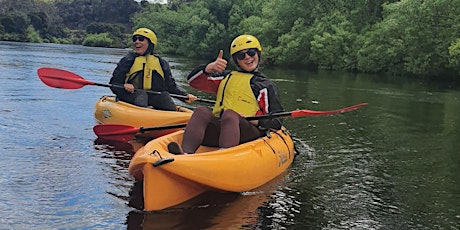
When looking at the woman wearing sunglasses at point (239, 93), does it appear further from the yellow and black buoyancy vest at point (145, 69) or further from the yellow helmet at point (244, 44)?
the yellow and black buoyancy vest at point (145, 69)

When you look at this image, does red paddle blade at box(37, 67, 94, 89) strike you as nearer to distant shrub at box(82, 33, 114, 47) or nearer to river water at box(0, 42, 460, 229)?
river water at box(0, 42, 460, 229)

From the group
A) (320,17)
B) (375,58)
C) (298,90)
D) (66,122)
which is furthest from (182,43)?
(66,122)

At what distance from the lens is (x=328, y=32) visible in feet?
113

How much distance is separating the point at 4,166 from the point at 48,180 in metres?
0.71

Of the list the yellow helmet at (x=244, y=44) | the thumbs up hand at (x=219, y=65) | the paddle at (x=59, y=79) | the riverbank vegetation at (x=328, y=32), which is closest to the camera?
the thumbs up hand at (x=219, y=65)

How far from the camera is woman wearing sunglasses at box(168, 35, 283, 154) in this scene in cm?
516

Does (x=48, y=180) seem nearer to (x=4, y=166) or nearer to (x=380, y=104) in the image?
(x=4, y=166)

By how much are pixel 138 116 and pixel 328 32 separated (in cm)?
2860

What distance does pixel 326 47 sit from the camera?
32531mm

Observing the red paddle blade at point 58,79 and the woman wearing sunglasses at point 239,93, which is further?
the red paddle blade at point 58,79

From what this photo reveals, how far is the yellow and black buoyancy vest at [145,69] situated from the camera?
302 inches

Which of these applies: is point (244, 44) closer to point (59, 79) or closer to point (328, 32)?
point (59, 79)

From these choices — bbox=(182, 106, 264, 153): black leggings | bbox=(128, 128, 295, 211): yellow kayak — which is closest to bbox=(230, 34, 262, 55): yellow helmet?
bbox=(182, 106, 264, 153): black leggings

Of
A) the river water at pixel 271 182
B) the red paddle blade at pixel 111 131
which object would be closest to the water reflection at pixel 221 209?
the river water at pixel 271 182
